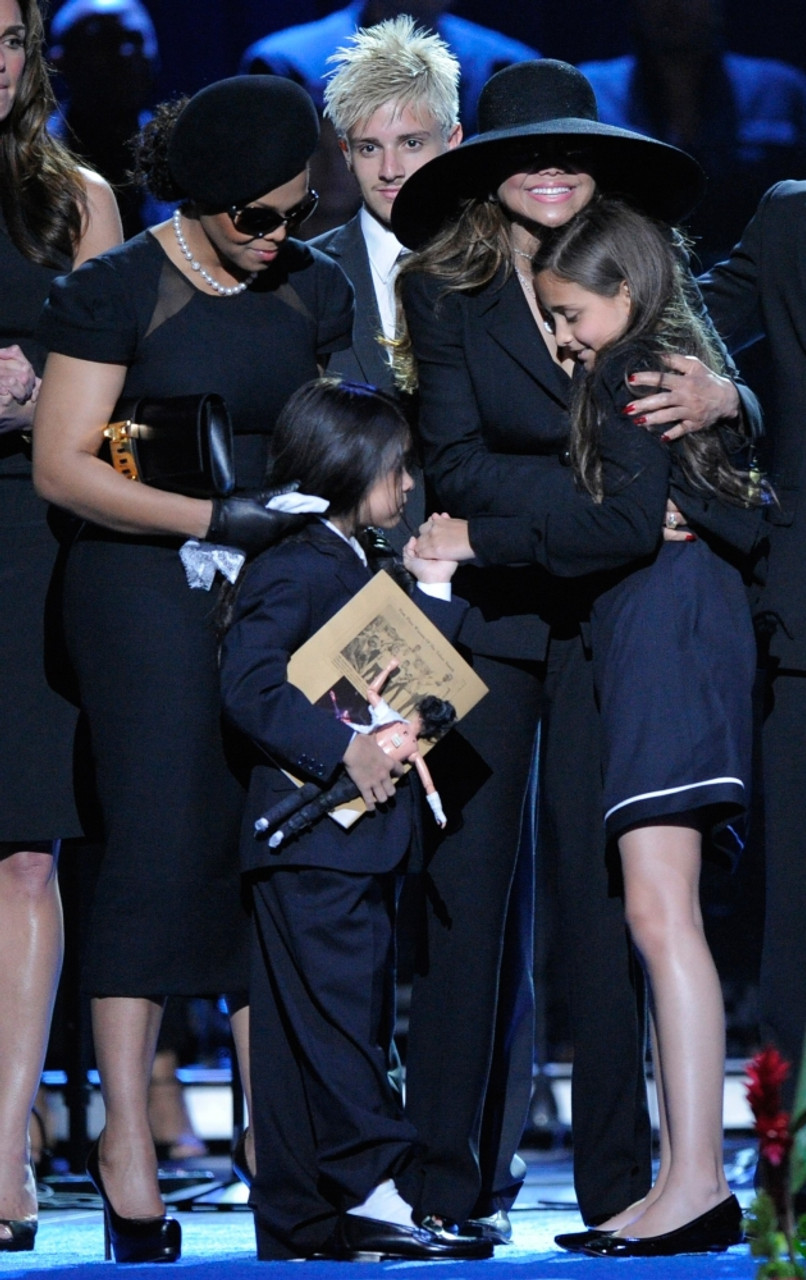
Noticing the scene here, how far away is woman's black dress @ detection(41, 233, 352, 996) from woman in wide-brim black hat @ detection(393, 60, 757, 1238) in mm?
313

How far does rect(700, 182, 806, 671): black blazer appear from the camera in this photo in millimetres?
2730

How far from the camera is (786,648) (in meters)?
2.73

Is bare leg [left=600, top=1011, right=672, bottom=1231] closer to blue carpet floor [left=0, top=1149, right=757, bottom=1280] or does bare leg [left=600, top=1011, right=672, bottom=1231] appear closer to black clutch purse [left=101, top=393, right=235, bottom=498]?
blue carpet floor [left=0, top=1149, right=757, bottom=1280]

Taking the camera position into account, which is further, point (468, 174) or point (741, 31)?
point (741, 31)

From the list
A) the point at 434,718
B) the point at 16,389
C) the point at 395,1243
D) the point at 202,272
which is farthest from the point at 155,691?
the point at 395,1243

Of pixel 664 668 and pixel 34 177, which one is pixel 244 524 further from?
pixel 34 177

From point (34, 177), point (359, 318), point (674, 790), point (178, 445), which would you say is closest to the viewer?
point (674, 790)

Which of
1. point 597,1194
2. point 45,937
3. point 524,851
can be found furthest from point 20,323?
point 597,1194

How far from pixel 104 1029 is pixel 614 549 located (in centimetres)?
100

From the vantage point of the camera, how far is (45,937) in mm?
2875

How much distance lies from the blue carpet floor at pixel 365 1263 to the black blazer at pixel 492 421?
2.98 ft

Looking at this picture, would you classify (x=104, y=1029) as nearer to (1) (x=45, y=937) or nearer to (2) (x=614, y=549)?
(1) (x=45, y=937)

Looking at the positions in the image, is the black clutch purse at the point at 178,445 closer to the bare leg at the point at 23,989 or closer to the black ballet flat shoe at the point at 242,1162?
the bare leg at the point at 23,989

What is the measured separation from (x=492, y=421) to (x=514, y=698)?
417 millimetres
